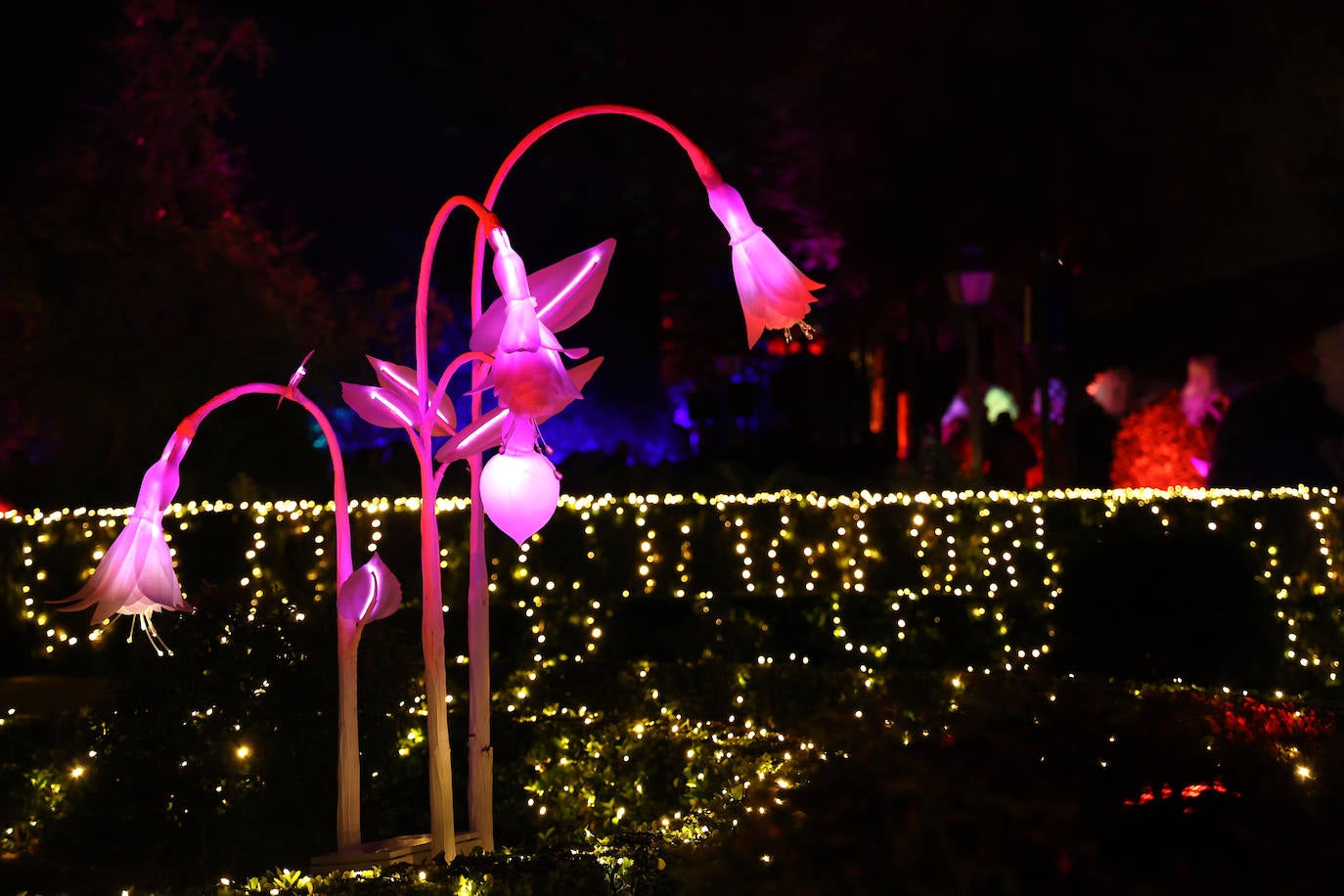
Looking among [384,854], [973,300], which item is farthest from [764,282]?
[973,300]

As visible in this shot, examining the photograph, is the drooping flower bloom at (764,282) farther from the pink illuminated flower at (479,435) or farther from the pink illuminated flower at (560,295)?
the pink illuminated flower at (479,435)

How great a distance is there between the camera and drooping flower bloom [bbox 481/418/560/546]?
11.7 feet

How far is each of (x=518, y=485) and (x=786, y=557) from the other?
18.1 ft

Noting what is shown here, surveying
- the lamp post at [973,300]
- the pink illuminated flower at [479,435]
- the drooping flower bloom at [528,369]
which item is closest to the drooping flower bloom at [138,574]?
the pink illuminated flower at [479,435]

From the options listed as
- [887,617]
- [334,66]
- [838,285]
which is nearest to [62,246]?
[334,66]

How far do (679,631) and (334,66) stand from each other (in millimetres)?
11079

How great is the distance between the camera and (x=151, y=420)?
12.2m

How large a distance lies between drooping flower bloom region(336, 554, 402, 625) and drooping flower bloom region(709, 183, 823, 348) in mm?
1348

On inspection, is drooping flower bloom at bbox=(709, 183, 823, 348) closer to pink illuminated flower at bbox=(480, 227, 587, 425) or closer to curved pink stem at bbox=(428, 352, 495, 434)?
pink illuminated flower at bbox=(480, 227, 587, 425)

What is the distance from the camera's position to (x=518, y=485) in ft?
11.8

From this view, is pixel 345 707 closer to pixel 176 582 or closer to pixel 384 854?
pixel 384 854

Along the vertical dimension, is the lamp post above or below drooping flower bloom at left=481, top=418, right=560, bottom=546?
above

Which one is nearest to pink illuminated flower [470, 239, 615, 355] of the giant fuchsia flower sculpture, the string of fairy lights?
the giant fuchsia flower sculpture

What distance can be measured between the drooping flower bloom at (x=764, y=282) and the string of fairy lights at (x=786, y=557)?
4.97m
